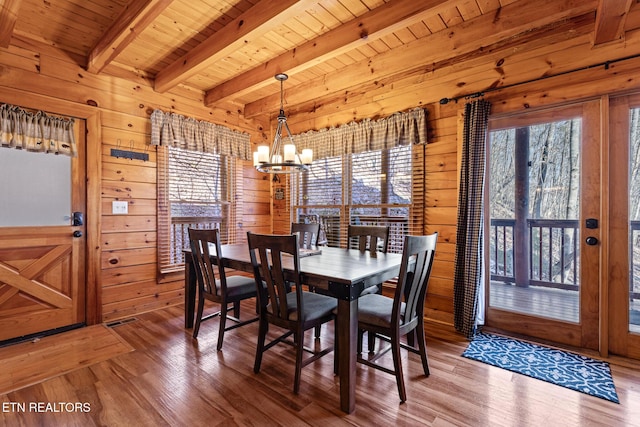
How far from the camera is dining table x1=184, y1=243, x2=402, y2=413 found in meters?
1.82

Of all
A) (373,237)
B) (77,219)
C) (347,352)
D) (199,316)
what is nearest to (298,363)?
(347,352)

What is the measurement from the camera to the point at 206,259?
265cm

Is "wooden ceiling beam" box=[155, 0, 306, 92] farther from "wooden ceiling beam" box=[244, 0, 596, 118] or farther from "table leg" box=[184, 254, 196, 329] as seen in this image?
"table leg" box=[184, 254, 196, 329]

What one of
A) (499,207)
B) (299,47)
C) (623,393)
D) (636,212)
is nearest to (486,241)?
(499,207)

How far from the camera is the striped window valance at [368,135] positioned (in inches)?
129

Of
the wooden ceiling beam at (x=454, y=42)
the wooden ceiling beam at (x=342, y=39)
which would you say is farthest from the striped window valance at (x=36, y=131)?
the wooden ceiling beam at (x=454, y=42)

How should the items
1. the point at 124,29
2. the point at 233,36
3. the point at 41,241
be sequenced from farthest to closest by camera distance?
the point at 41,241
the point at 233,36
the point at 124,29

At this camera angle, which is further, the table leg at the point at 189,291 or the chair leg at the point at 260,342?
the table leg at the point at 189,291

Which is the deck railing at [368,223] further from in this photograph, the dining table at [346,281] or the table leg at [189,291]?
the table leg at [189,291]

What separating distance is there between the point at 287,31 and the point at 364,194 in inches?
75.3

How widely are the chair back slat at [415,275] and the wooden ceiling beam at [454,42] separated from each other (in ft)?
5.76

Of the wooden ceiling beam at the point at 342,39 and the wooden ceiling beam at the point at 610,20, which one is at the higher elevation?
the wooden ceiling beam at the point at 342,39

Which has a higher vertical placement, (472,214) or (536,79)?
(536,79)

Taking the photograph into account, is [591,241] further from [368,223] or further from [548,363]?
[368,223]
